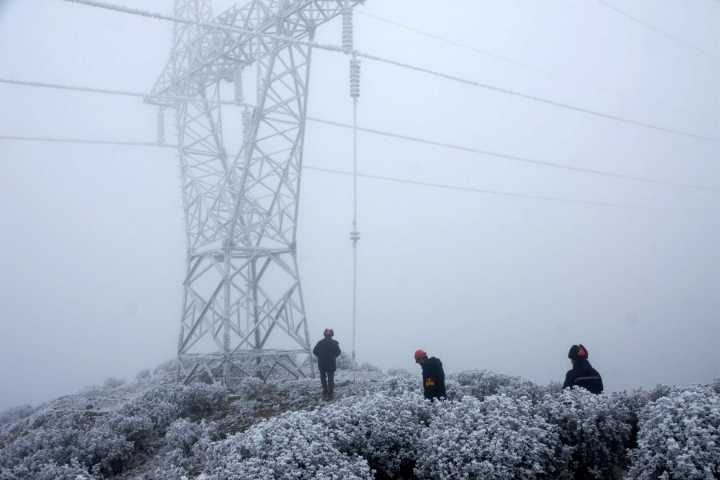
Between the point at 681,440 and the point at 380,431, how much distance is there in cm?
441

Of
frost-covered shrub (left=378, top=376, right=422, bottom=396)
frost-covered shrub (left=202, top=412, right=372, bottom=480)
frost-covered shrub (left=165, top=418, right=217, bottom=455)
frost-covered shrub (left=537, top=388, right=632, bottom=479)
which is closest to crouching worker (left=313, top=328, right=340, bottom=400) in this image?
frost-covered shrub (left=378, top=376, right=422, bottom=396)

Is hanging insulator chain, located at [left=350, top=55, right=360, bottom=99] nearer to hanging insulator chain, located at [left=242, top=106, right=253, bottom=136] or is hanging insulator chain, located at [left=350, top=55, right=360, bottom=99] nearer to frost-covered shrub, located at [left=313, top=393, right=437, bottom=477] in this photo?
hanging insulator chain, located at [left=242, top=106, right=253, bottom=136]

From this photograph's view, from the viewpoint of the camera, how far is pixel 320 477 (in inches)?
291

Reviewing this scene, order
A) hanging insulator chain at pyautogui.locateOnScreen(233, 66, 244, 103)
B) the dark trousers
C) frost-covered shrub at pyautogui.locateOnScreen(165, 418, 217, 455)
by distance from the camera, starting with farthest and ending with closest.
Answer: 1. hanging insulator chain at pyautogui.locateOnScreen(233, 66, 244, 103)
2. the dark trousers
3. frost-covered shrub at pyautogui.locateOnScreen(165, 418, 217, 455)

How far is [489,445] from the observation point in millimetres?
8242

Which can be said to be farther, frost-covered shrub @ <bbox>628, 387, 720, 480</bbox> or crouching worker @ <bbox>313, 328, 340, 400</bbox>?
crouching worker @ <bbox>313, 328, 340, 400</bbox>

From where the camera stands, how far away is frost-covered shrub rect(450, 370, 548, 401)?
12.4 meters

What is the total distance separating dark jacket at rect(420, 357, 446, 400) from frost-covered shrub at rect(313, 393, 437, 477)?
0.84 m

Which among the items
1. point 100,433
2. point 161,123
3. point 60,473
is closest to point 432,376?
point 60,473

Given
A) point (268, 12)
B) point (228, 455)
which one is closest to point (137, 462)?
point (228, 455)

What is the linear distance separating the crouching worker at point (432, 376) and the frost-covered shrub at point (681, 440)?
355 centimetres

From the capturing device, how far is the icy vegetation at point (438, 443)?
777 cm

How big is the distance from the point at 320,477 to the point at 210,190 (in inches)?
568

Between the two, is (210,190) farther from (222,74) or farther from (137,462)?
(137,462)
